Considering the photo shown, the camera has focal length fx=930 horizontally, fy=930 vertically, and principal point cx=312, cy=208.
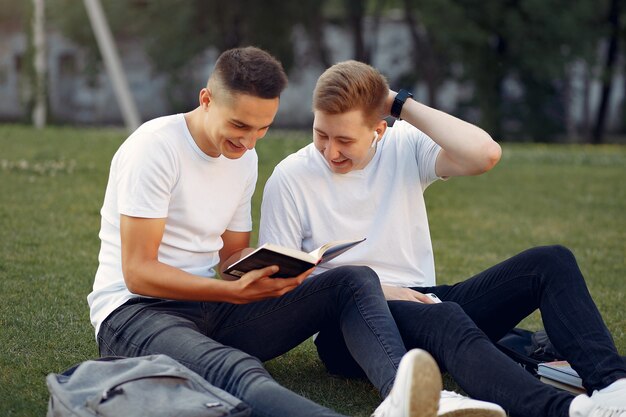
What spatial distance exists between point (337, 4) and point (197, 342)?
2854 cm

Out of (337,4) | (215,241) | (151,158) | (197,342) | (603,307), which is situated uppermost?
(337,4)

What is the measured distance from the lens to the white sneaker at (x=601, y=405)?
132 inches

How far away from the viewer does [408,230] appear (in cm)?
435

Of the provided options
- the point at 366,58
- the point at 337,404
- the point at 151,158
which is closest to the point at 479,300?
the point at 337,404

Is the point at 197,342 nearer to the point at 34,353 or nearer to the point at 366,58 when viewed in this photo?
the point at 34,353

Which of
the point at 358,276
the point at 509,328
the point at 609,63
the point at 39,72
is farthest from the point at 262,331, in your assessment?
the point at 609,63

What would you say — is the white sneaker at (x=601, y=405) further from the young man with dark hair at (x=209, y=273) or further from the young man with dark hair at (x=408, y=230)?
the young man with dark hair at (x=209, y=273)

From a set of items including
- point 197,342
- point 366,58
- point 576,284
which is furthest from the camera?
point 366,58

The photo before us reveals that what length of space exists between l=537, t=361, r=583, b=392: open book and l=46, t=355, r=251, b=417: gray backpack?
1481 millimetres

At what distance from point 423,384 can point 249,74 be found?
1391mm

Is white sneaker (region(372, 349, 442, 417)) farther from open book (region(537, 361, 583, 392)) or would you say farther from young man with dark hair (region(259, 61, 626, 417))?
open book (region(537, 361, 583, 392))

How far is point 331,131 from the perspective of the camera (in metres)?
4.09

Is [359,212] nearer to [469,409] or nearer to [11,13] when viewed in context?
[469,409]

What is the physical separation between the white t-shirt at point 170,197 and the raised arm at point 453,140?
883 millimetres
